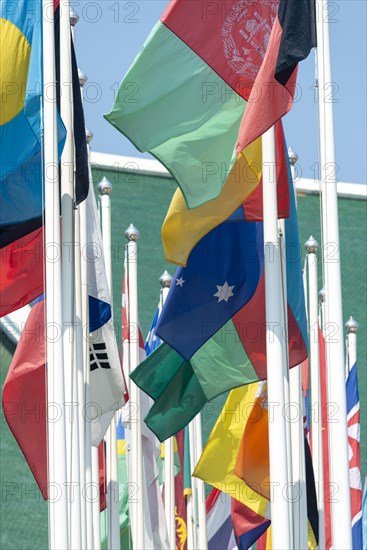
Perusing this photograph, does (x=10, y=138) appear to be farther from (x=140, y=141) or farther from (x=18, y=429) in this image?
(x=18, y=429)

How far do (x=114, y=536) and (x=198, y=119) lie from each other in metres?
6.86

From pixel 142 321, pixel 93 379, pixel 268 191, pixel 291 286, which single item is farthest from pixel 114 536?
pixel 142 321

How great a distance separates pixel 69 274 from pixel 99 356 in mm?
3143

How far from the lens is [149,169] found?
3603 centimetres

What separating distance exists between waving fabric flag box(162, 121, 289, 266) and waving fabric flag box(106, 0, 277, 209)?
14 centimetres

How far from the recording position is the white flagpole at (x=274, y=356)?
14.6 meters

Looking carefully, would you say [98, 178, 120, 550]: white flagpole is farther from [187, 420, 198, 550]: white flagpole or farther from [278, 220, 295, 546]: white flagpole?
[278, 220, 295, 546]: white flagpole

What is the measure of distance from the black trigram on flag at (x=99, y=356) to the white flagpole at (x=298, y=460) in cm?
195

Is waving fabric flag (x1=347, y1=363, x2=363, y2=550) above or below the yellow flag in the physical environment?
below

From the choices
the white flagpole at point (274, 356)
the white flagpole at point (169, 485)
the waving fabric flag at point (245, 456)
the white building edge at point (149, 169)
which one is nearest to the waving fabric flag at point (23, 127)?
the white flagpole at point (274, 356)

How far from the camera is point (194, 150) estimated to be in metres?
14.9

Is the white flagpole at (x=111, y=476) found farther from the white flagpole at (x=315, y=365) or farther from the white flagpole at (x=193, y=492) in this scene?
the white flagpole at (x=193, y=492)

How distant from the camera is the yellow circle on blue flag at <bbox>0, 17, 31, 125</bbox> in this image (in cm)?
1444

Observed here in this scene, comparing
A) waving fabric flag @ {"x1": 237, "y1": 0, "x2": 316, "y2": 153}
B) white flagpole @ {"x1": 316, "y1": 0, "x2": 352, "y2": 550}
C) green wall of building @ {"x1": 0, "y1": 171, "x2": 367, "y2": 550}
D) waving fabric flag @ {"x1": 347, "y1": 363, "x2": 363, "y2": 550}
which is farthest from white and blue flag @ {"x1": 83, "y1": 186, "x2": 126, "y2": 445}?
green wall of building @ {"x1": 0, "y1": 171, "x2": 367, "y2": 550}
